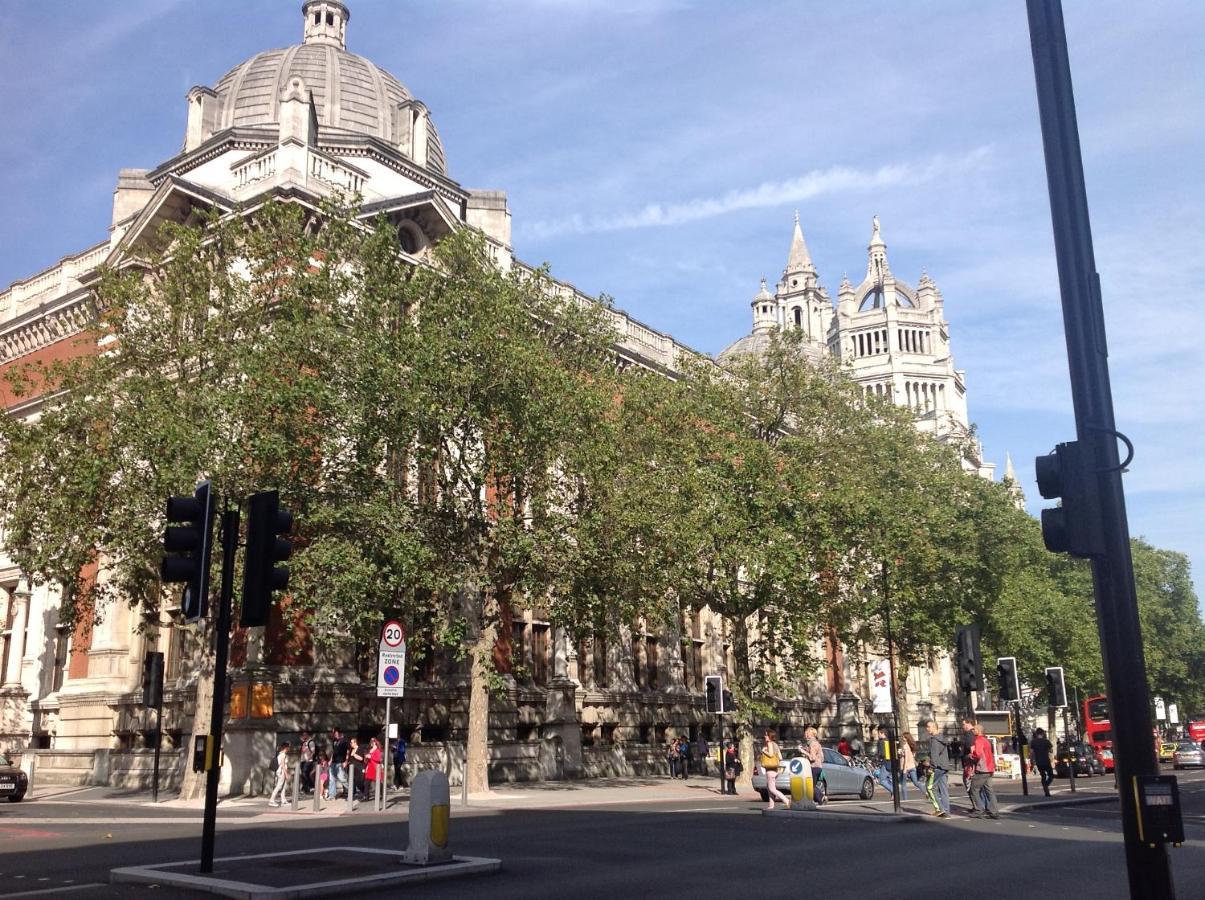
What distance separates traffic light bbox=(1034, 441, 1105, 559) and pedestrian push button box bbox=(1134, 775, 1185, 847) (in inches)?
54.0

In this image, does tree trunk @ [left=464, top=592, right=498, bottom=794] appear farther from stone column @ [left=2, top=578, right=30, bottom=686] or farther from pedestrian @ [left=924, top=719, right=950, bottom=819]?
stone column @ [left=2, top=578, right=30, bottom=686]

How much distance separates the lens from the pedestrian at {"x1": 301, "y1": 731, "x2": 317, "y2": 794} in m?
28.9

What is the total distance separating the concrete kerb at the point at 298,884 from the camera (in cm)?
1041

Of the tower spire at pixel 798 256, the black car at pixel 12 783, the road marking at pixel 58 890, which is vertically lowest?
the road marking at pixel 58 890

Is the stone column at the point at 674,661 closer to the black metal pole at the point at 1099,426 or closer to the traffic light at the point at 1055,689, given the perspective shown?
the traffic light at the point at 1055,689

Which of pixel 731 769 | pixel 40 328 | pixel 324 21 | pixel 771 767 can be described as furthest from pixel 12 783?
pixel 324 21

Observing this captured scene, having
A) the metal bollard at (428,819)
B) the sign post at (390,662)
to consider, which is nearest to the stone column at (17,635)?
the sign post at (390,662)

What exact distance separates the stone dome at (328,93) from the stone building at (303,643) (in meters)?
0.09

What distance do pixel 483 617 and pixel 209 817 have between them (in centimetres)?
1862

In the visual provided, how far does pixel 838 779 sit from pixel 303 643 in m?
14.9

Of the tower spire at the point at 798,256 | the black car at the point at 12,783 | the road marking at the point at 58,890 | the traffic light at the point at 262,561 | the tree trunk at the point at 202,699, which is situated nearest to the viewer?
the road marking at the point at 58,890

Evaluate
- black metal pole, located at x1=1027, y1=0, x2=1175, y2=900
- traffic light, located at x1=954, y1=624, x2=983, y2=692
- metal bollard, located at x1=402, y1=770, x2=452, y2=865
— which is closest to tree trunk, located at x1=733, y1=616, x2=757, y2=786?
traffic light, located at x1=954, y1=624, x2=983, y2=692

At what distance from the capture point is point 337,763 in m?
28.7

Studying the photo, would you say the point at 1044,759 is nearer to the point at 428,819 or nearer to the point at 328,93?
the point at 428,819
